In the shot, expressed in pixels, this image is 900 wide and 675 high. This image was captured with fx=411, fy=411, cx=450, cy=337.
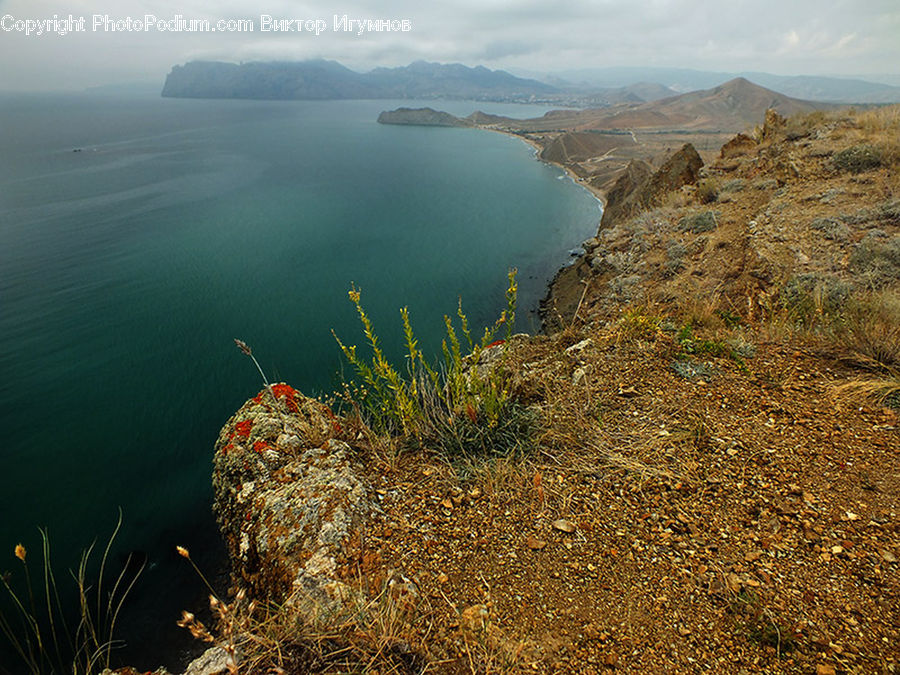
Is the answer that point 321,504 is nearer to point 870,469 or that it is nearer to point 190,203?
point 870,469

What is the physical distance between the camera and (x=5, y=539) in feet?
28.4

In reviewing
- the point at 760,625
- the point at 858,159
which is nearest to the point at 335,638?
the point at 760,625

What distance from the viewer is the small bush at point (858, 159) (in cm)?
1091

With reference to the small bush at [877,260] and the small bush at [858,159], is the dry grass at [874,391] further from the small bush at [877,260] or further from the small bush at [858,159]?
the small bush at [858,159]

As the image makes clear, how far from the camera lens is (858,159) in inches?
439

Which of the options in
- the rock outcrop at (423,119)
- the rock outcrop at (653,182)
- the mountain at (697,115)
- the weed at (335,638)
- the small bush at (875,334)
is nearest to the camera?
the weed at (335,638)

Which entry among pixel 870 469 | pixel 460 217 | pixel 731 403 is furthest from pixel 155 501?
pixel 460 217

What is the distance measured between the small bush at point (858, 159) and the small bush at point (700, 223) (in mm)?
3168

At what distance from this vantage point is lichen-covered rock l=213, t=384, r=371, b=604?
3.13m

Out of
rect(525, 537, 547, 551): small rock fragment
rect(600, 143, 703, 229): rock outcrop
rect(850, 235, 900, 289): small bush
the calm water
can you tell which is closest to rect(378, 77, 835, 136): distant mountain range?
rect(600, 143, 703, 229): rock outcrop

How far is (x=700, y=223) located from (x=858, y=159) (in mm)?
3846

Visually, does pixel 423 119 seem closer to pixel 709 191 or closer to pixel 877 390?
pixel 709 191

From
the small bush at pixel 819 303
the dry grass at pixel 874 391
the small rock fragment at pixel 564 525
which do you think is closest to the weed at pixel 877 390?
the dry grass at pixel 874 391

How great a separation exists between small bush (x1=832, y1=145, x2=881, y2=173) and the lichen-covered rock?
15.0 metres
